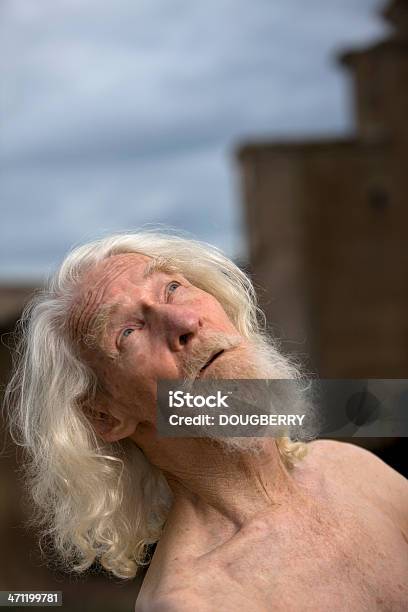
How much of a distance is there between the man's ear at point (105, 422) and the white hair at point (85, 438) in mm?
11

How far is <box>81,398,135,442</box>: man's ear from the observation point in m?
1.52

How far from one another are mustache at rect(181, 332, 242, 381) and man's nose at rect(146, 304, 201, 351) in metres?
0.02

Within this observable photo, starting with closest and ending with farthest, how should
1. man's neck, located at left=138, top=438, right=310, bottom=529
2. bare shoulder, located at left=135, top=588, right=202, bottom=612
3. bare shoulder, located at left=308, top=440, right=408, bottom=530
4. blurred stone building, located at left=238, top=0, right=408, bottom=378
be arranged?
bare shoulder, located at left=135, top=588, right=202, bottom=612
man's neck, located at left=138, top=438, right=310, bottom=529
bare shoulder, located at left=308, top=440, right=408, bottom=530
blurred stone building, located at left=238, top=0, right=408, bottom=378

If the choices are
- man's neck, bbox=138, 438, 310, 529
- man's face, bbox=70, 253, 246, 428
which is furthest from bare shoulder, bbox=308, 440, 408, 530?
man's face, bbox=70, 253, 246, 428

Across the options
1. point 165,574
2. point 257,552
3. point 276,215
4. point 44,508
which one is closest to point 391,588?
point 257,552

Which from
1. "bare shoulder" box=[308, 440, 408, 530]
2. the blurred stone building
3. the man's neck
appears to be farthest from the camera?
the blurred stone building

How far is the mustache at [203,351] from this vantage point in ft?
4.64

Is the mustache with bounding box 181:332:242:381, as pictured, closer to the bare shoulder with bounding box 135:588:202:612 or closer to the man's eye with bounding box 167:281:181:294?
the man's eye with bounding box 167:281:181:294

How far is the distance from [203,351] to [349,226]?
13.0m

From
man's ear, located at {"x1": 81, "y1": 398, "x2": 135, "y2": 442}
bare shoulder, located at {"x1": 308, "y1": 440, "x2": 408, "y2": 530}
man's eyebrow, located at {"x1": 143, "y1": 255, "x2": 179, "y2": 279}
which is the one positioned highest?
man's eyebrow, located at {"x1": 143, "y1": 255, "x2": 179, "y2": 279}

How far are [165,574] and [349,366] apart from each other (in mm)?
12385

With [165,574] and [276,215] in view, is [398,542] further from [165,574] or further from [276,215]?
[276,215]

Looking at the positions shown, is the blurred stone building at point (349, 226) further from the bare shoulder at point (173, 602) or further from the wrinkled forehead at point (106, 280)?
the bare shoulder at point (173, 602)

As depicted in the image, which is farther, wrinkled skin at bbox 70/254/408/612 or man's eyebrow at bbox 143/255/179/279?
man's eyebrow at bbox 143/255/179/279
